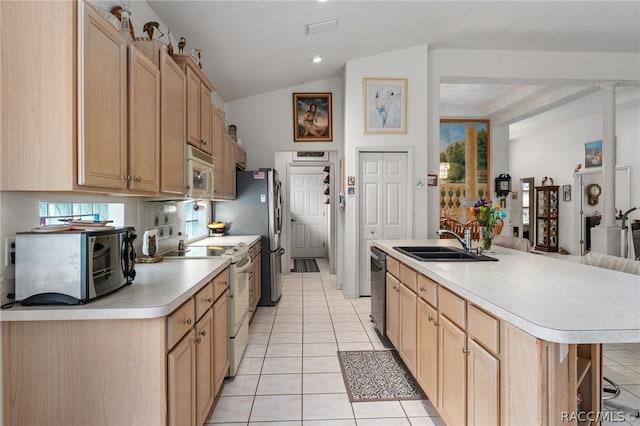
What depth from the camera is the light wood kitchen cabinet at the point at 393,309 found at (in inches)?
110

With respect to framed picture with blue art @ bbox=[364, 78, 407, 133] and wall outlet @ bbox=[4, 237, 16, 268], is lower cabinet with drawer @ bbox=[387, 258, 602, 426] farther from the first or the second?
framed picture with blue art @ bbox=[364, 78, 407, 133]

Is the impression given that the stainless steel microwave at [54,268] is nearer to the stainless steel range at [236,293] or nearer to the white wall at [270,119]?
the stainless steel range at [236,293]

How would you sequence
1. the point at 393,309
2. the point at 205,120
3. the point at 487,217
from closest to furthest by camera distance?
→ the point at 487,217
the point at 393,309
the point at 205,120

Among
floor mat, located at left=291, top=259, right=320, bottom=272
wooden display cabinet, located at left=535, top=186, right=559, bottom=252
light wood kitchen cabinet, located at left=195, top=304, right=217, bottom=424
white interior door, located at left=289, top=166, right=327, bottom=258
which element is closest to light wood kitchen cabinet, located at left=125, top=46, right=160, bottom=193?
light wood kitchen cabinet, located at left=195, top=304, right=217, bottom=424

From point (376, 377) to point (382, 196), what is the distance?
2795mm

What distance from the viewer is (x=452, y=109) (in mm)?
7738

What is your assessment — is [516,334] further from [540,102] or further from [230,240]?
[540,102]

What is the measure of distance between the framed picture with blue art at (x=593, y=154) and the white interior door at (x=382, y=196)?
5.97m

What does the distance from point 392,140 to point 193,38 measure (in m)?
2.73

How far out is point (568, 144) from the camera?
8.98 m

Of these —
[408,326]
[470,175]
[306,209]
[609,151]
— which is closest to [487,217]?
[408,326]

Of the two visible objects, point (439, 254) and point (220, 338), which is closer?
point (220, 338)

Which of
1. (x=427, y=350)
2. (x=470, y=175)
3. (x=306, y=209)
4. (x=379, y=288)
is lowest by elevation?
(x=427, y=350)

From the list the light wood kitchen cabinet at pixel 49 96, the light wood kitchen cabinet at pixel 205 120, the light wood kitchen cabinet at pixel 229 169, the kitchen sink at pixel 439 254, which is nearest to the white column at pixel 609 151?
the kitchen sink at pixel 439 254
